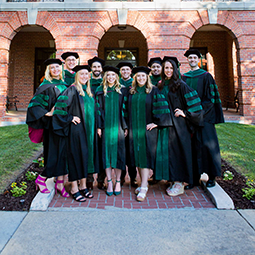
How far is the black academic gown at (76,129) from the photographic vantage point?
3266 mm

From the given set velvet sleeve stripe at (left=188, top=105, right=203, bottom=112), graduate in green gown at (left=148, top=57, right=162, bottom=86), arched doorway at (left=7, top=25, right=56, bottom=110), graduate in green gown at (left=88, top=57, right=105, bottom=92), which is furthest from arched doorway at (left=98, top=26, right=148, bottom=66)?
velvet sleeve stripe at (left=188, top=105, right=203, bottom=112)

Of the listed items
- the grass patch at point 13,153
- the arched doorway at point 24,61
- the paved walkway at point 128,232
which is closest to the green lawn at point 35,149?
the grass patch at point 13,153

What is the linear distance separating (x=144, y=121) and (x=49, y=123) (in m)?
1.51

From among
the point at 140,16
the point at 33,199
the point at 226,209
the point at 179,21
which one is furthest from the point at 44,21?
the point at 226,209

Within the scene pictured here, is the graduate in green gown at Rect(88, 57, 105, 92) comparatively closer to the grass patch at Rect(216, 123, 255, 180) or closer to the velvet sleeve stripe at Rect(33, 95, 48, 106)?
the velvet sleeve stripe at Rect(33, 95, 48, 106)

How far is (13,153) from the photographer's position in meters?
5.27

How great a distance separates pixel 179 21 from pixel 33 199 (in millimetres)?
9151

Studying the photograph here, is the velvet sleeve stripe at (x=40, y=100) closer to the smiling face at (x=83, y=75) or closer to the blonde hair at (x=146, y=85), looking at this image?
the smiling face at (x=83, y=75)

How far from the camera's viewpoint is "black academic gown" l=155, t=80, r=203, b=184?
3.51 meters

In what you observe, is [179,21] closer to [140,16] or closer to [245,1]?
[140,16]

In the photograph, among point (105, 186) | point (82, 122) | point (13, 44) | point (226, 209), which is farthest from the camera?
point (13, 44)

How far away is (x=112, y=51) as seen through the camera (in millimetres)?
13312

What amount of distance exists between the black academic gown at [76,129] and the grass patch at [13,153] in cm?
146

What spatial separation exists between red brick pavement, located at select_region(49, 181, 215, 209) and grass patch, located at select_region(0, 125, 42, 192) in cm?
131
